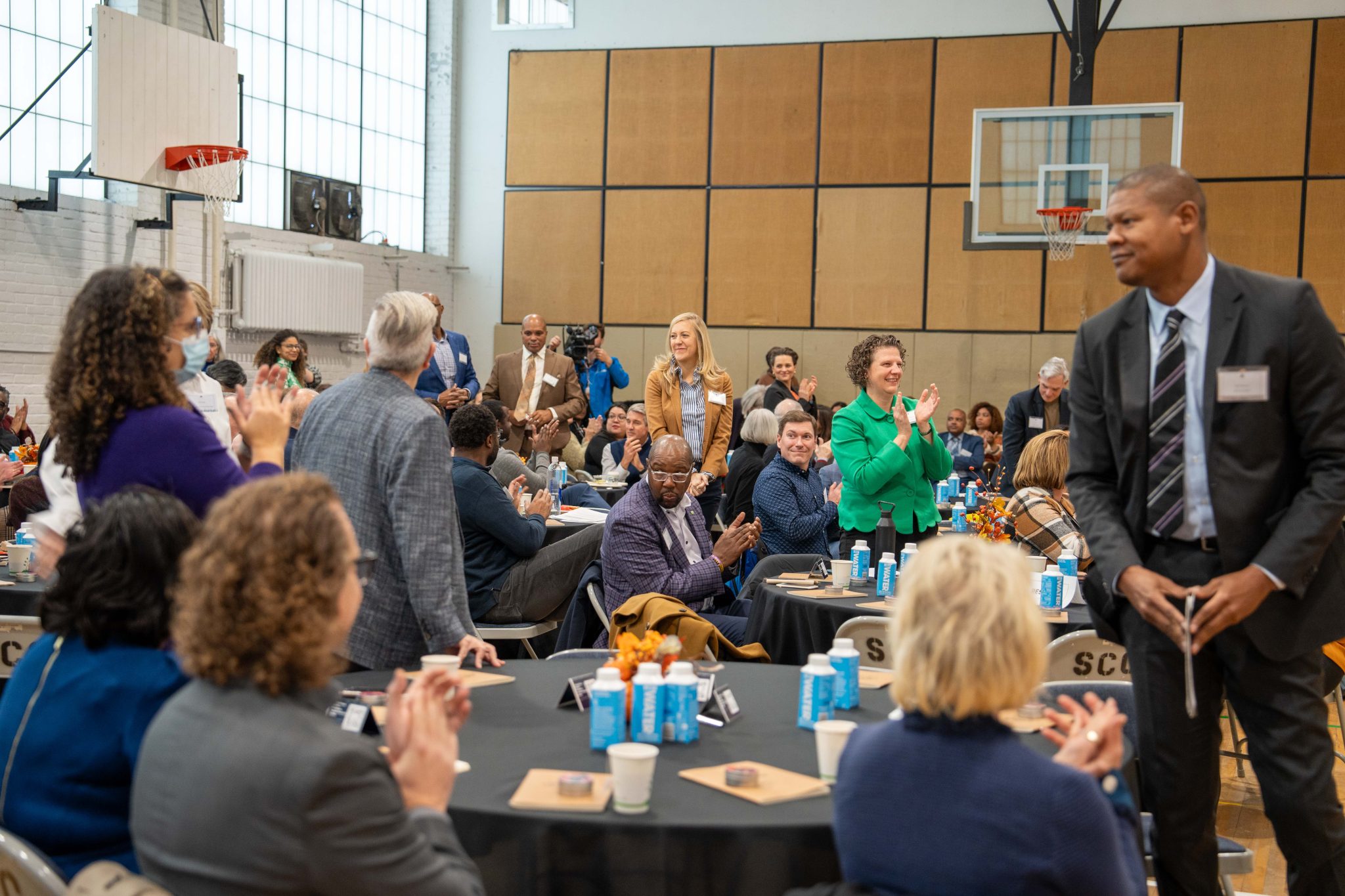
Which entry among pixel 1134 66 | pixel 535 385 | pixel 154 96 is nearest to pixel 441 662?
pixel 535 385

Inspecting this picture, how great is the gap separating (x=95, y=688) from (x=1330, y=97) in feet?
40.9

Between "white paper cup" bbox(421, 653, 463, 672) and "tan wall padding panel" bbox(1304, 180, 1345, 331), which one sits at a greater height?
"tan wall padding panel" bbox(1304, 180, 1345, 331)

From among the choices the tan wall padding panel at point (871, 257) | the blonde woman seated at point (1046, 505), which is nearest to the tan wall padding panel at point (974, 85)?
the tan wall padding panel at point (871, 257)

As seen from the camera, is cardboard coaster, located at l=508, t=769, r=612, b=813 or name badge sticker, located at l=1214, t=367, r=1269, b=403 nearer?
cardboard coaster, located at l=508, t=769, r=612, b=813

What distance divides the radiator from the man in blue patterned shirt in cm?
684

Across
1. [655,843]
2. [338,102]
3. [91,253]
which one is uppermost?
[338,102]

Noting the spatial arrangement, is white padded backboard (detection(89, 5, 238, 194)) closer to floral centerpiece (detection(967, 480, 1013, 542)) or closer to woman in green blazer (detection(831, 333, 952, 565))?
woman in green blazer (detection(831, 333, 952, 565))

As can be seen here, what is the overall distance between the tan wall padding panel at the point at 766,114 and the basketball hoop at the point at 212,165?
5371 millimetres

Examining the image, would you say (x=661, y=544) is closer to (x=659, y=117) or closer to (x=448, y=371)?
(x=448, y=371)

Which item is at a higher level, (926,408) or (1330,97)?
(1330,97)

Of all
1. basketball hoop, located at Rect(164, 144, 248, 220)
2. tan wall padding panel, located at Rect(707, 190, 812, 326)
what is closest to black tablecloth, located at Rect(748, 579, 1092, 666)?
basketball hoop, located at Rect(164, 144, 248, 220)

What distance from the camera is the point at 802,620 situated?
3.97 metres

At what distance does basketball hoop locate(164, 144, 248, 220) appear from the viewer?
8.77 metres

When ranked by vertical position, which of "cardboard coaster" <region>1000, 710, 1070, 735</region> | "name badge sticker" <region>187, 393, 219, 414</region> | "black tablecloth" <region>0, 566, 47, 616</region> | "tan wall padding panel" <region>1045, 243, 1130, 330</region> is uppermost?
"tan wall padding panel" <region>1045, 243, 1130, 330</region>
